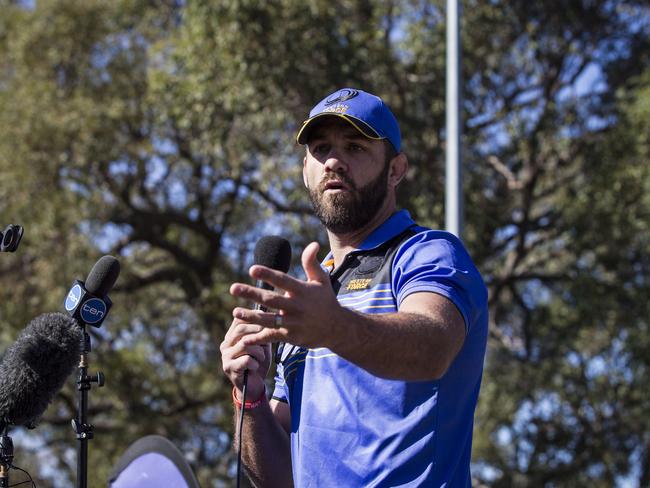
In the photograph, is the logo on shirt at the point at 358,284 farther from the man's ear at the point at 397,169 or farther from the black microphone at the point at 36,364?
the black microphone at the point at 36,364

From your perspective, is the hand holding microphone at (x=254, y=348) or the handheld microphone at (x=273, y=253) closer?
the hand holding microphone at (x=254, y=348)

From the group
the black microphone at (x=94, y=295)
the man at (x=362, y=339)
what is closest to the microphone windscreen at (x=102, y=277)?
the black microphone at (x=94, y=295)

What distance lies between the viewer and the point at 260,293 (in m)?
2.07

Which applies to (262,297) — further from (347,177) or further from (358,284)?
(347,177)

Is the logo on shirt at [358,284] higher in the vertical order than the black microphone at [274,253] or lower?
lower

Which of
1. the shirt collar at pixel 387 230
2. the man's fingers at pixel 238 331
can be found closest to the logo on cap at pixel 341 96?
the shirt collar at pixel 387 230

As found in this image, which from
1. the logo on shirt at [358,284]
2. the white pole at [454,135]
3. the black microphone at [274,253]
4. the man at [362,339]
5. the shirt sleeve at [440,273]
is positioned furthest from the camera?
the white pole at [454,135]

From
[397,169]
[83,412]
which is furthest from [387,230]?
[83,412]

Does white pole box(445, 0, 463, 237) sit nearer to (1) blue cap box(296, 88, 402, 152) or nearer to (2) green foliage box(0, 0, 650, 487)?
(2) green foliage box(0, 0, 650, 487)

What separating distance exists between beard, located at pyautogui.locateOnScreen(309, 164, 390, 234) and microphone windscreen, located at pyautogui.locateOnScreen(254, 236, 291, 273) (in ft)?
0.80

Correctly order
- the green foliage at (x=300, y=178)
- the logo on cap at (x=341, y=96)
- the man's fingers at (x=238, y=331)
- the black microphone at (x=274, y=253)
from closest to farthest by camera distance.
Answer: the man's fingers at (x=238, y=331), the logo on cap at (x=341, y=96), the black microphone at (x=274, y=253), the green foliage at (x=300, y=178)

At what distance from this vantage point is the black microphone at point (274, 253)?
3.29 m

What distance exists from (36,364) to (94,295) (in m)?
0.30

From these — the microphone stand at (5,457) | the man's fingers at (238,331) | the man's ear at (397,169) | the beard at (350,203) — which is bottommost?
the microphone stand at (5,457)
